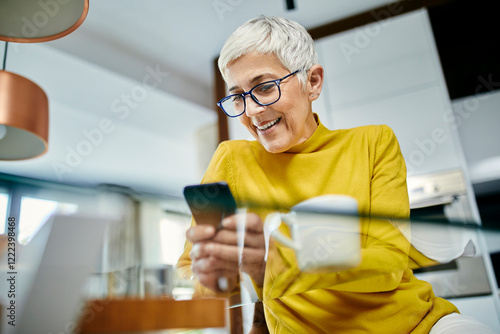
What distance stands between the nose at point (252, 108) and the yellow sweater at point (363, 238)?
76mm

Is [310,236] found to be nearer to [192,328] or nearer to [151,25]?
Result: [192,328]

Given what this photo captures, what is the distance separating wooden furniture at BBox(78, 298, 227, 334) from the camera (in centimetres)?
20

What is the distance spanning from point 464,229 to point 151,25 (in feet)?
2.03

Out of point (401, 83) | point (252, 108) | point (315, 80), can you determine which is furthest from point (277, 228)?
point (401, 83)

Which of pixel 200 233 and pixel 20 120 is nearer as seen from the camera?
pixel 200 233

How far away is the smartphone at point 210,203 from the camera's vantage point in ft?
0.80

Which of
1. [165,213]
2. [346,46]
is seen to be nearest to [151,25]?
[165,213]

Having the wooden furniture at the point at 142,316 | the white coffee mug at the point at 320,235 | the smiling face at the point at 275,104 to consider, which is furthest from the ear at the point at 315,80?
the wooden furniture at the point at 142,316

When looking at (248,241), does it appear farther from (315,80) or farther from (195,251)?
(315,80)

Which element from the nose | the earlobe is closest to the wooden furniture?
the nose

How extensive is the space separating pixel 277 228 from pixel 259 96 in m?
0.27

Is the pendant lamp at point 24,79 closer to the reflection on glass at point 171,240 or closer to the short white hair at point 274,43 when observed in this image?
the short white hair at point 274,43

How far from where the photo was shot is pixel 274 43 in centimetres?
50

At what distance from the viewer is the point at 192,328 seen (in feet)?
0.71
